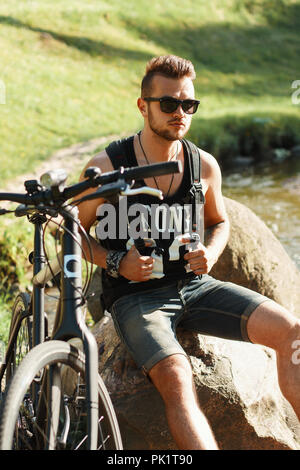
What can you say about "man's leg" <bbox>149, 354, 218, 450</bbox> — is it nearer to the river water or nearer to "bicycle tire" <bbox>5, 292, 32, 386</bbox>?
"bicycle tire" <bbox>5, 292, 32, 386</bbox>

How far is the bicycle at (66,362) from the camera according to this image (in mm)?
2668

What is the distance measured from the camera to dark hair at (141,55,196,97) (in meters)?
3.71

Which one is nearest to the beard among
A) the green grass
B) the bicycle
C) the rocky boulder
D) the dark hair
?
the dark hair

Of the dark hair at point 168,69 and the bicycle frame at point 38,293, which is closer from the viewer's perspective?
the bicycle frame at point 38,293

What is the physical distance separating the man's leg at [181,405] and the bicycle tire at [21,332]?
89 cm

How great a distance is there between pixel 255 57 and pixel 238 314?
92.7ft

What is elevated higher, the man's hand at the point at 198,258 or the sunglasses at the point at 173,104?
the sunglasses at the point at 173,104

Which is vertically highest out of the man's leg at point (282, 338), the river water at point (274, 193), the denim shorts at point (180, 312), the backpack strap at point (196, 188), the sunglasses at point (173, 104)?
the river water at point (274, 193)

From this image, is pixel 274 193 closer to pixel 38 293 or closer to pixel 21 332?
pixel 21 332

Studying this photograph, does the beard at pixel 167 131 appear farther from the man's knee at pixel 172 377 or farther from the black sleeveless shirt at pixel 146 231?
the man's knee at pixel 172 377

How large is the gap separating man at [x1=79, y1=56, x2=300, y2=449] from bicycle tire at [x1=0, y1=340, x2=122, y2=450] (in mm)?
387

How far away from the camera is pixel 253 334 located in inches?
140

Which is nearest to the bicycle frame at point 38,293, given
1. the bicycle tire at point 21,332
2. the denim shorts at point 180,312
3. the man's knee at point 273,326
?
the bicycle tire at point 21,332
